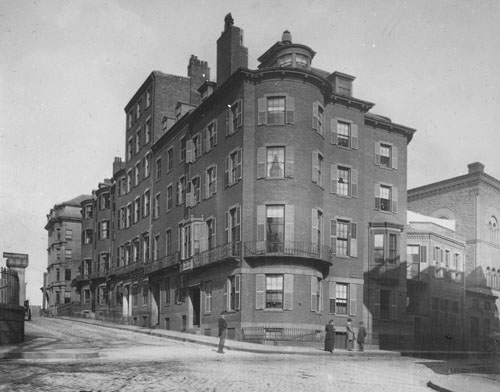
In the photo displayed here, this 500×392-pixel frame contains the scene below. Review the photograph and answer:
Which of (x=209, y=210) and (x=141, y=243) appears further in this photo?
(x=141, y=243)

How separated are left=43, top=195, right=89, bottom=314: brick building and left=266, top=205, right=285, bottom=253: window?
54624 millimetres

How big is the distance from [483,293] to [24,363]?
45.5 metres

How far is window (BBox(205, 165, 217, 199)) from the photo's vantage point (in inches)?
1548

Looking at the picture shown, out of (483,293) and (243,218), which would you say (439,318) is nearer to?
(483,293)

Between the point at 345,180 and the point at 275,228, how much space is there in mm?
7064

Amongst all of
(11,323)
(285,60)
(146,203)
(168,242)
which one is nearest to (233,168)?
(285,60)

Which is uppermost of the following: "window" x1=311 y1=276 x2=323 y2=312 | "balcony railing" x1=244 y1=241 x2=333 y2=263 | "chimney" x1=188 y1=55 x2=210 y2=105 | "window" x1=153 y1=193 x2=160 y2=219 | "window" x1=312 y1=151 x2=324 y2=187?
"chimney" x1=188 y1=55 x2=210 y2=105

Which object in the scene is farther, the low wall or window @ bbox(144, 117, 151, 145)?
window @ bbox(144, 117, 151, 145)

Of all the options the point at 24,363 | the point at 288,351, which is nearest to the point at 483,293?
the point at 288,351

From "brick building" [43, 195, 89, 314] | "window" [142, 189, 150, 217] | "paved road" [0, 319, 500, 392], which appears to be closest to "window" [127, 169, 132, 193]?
"window" [142, 189, 150, 217]

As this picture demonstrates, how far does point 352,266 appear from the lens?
38594 mm

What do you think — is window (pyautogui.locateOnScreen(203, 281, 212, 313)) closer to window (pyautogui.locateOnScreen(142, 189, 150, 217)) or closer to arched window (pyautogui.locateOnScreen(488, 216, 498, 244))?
window (pyautogui.locateOnScreen(142, 189, 150, 217))

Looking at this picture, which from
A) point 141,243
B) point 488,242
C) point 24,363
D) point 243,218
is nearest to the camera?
point 24,363

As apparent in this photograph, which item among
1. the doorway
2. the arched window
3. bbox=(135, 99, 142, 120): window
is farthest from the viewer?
the arched window
